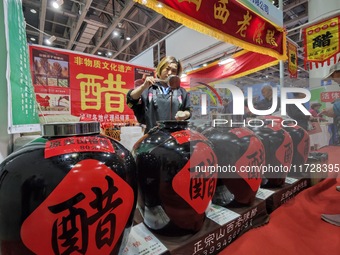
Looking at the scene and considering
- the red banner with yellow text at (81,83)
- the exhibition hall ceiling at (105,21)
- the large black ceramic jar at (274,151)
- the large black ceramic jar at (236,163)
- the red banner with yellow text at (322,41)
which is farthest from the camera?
the exhibition hall ceiling at (105,21)

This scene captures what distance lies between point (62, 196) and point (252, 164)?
0.67 meters

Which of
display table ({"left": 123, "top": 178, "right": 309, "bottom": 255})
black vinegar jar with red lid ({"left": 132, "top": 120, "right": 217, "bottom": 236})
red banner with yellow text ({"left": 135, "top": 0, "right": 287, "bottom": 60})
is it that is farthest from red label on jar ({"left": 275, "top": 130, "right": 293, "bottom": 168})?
red banner with yellow text ({"left": 135, "top": 0, "right": 287, "bottom": 60})

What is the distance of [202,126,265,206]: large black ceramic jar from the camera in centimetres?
76

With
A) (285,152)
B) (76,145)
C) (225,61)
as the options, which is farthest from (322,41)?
(76,145)

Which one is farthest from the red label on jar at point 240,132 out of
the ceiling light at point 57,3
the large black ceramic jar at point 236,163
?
the ceiling light at point 57,3

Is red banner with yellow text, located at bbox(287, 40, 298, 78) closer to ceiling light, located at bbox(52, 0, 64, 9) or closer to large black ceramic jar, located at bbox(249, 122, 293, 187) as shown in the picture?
large black ceramic jar, located at bbox(249, 122, 293, 187)

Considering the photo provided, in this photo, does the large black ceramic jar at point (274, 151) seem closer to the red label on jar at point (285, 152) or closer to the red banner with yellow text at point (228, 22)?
the red label on jar at point (285, 152)

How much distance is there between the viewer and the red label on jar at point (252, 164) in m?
0.77

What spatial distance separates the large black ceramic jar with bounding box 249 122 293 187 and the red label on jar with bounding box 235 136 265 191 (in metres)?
0.15

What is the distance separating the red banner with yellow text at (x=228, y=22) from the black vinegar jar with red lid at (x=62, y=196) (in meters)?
1.11

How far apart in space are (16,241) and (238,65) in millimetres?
3862

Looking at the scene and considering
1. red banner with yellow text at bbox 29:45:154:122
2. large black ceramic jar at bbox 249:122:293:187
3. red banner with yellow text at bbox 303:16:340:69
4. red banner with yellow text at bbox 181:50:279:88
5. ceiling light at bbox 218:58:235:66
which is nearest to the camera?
large black ceramic jar at bbox 249:122:293:187

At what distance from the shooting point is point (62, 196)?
37cm

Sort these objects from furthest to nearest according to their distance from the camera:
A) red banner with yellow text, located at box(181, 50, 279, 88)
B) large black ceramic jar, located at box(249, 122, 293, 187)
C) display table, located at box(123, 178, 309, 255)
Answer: red banner with yellow text, located at box(181, 50, 279, 88) < large black ceramic jar, located at box(249, 122, 293, 187) < display table, located at box(123, 178, 309, 255)
